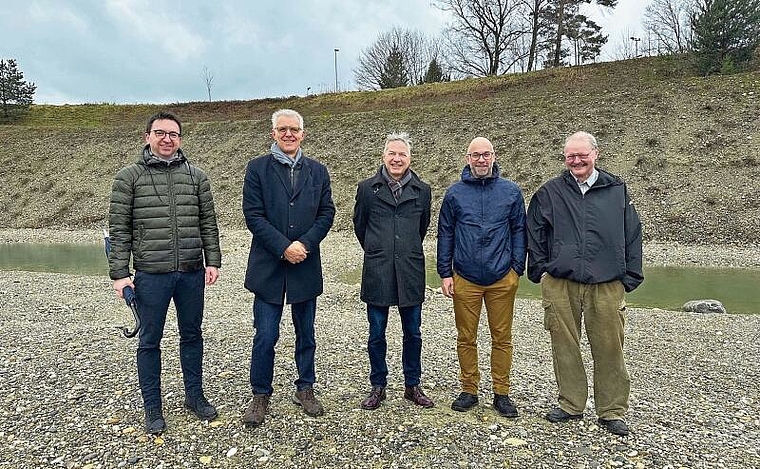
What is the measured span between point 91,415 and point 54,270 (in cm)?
1405

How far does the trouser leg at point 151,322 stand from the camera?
4.61 metres

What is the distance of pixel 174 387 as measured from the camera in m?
5.88

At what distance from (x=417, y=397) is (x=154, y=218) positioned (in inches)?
113

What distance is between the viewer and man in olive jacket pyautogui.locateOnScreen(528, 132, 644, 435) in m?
4.75

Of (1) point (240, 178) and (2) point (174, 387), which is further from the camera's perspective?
(1) point (240, 178)

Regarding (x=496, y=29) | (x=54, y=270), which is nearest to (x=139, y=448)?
(x=54, y=270)

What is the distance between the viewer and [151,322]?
184 inches

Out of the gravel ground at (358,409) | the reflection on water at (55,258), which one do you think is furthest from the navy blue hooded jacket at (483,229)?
the reflection on water at (55,258)

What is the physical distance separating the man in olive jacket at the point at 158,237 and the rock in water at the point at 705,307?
977 centimetres

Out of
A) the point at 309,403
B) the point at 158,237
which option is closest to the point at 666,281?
the point at 309,403

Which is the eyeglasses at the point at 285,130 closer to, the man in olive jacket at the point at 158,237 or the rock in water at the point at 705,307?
the man in olive jacket at the point at 158,237

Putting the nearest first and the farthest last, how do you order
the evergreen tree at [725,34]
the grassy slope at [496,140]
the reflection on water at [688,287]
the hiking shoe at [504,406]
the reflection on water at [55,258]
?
the hiking shoe at [504,406], the reflection on water at [688,287], the reflection on water at [55,258], the grassy slope at [496,140], the evergreen tree at [725,34]

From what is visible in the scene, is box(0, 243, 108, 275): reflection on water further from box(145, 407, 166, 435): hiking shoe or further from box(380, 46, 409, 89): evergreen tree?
box(380, 46, 409, 89): evergreen tree

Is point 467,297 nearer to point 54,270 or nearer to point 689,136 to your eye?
point 54,270
